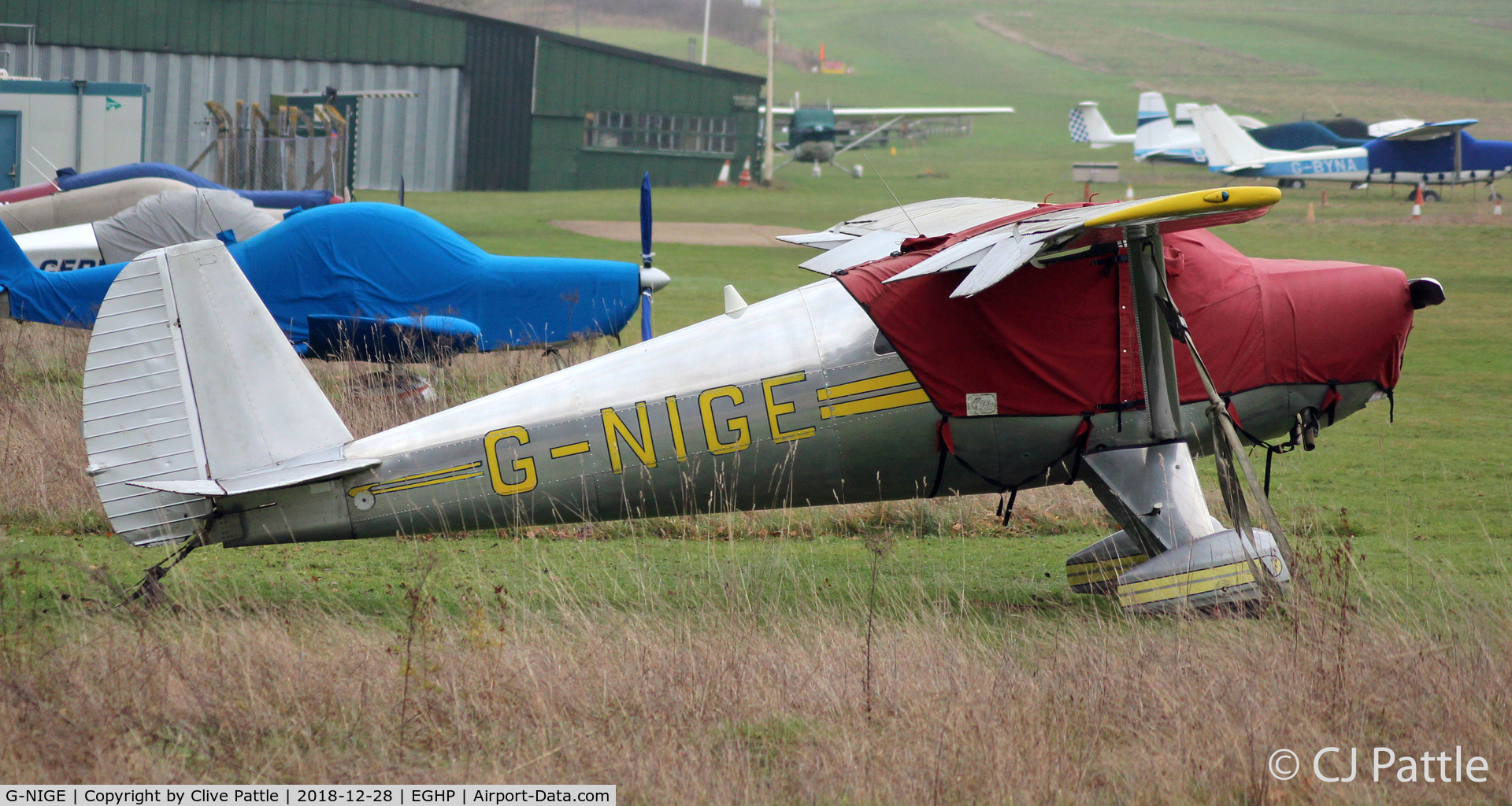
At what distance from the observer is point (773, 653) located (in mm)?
5062

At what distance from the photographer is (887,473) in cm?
596

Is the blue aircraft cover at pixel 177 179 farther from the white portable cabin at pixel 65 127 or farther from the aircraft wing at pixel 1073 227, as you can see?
the aircraft wing at pixel 1073 227

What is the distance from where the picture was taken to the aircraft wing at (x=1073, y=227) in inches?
182

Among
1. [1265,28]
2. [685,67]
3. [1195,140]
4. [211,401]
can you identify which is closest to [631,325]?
[211,401]

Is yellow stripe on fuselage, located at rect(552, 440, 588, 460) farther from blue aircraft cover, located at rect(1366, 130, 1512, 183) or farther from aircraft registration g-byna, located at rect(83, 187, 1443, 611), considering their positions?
blue aircraft cover, located at rect(1366, 130, 1512, 183)

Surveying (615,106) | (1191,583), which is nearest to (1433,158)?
(615,106)

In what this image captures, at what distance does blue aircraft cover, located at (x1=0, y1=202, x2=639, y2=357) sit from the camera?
36.1 feet

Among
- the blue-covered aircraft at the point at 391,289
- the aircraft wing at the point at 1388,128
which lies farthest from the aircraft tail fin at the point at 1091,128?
the blue-covered aircraft at the point at 391,289

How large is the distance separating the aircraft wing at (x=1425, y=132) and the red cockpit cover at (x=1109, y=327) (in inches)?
1451

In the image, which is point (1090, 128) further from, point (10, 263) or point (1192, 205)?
point (1192, 205)

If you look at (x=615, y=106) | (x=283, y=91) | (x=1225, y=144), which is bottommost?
(x=283, y=91)

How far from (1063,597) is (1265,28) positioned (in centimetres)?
12631

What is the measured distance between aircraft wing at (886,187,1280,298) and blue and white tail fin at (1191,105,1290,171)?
42.7 metres

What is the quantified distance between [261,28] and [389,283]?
3293 cm
